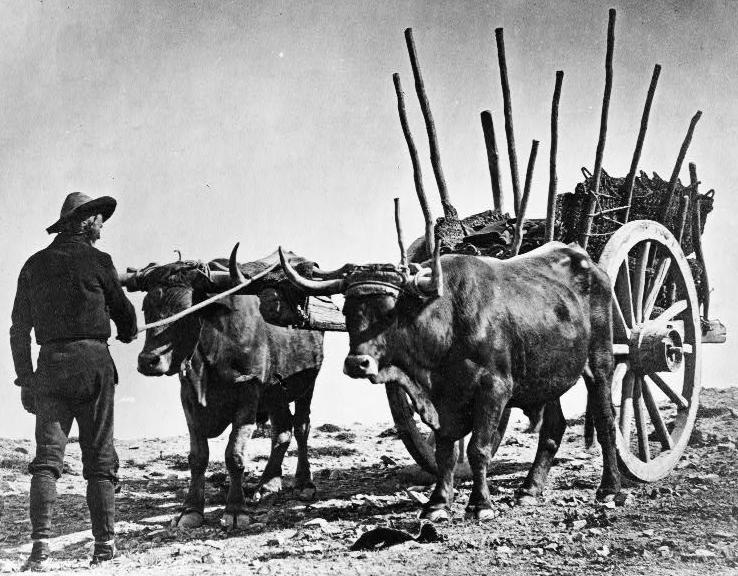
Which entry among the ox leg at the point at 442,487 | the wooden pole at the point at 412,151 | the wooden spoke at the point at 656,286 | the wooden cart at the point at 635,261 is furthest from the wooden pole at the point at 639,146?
the ox leg at the point at 442,487

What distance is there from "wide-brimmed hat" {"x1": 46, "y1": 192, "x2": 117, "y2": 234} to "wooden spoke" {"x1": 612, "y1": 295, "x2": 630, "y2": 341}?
480cm

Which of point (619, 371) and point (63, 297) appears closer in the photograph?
point (63, 297)

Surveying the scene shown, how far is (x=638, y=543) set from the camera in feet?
18.9

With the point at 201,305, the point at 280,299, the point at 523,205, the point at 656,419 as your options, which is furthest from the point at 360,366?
the point at 656,419

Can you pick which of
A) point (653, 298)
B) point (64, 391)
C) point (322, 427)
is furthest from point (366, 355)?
point (322, 427)

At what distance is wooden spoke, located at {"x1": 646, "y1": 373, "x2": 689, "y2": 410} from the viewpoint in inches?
334

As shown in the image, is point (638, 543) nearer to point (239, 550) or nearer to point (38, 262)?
point (239, 550)

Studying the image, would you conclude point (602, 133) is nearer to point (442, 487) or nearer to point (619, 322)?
point (619, 322)

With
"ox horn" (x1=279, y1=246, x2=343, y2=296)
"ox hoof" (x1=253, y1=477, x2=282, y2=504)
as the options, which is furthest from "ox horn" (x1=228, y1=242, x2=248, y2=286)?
"ox hoof" (x1=253, y1=477, x2=282, y2=504)

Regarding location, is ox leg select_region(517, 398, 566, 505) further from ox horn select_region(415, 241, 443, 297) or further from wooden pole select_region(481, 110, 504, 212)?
wooden pole select_region(481, 110, 504, 212)

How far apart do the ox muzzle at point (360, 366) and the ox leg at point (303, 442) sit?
2723 millimetres

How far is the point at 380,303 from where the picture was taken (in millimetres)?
6613

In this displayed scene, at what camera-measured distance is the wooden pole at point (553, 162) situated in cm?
848

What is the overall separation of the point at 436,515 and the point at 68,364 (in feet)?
9.89
